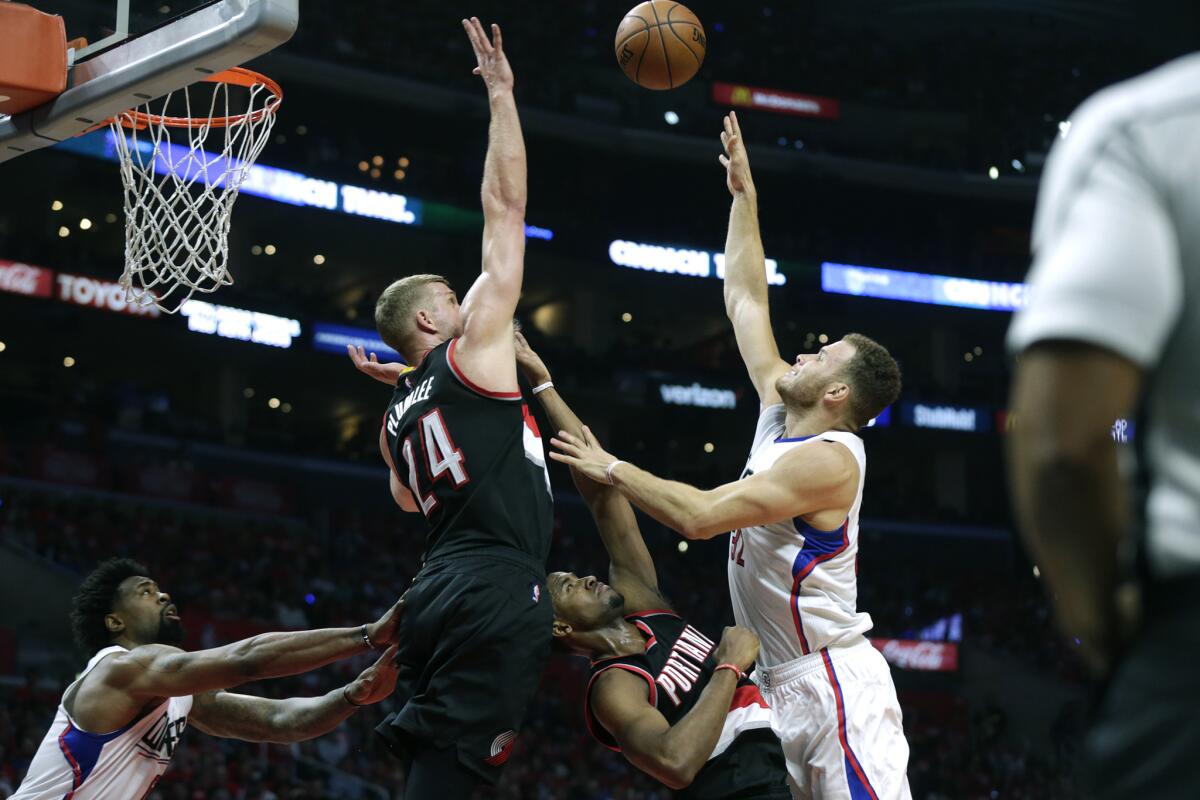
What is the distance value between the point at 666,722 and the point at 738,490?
0.88 meters

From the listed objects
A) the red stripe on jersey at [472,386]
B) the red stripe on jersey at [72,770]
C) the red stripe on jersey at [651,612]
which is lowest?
the red stripe on jersey at [72,770]

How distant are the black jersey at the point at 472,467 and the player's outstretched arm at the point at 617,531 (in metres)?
0.52

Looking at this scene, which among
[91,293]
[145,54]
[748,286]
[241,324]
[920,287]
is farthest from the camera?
[920,287]

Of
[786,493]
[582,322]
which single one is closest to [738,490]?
[786,493]

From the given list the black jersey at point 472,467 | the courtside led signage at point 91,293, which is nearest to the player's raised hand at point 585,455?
the black jersey at point 472,467

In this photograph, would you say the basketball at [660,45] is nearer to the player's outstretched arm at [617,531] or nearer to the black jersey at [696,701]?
the player's outstretched arm at [617,531]

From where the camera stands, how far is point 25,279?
72.1 ft

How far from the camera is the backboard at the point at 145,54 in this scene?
4832 mm

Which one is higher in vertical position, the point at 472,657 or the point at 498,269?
the point at 498,269

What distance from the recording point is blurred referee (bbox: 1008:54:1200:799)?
1.41m

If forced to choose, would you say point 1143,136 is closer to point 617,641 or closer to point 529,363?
point 617,641

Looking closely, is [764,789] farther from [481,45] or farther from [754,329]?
[481,45]

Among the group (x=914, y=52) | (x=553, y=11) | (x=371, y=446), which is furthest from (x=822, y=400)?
(x=914, y=52)

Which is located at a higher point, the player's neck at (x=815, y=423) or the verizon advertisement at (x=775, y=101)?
the player's neck at (x=815, y=423)
